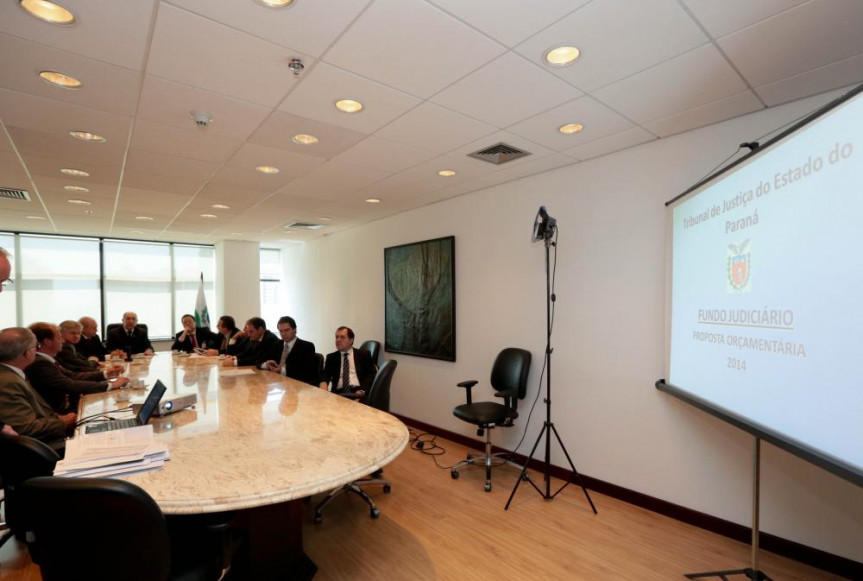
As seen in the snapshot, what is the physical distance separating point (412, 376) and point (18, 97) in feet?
13.8

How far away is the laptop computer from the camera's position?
6.88 ft

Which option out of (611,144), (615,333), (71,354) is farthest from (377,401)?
(71,354)

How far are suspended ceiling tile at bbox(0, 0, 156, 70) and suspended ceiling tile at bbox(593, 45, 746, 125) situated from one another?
2.20m

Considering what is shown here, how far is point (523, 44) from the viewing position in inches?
71.0

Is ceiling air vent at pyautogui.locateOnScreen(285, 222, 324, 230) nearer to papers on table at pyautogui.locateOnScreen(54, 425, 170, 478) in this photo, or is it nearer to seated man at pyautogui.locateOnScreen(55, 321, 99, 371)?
seated man at pyautogui.locateOnScreen(55, 321, 99, 371)

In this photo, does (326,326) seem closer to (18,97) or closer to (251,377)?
(251,377)

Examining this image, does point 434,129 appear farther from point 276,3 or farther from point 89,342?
point 89,342

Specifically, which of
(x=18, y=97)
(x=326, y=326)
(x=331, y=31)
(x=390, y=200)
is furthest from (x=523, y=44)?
(x=326, y=326)

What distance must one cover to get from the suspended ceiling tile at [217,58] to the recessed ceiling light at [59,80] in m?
0.47

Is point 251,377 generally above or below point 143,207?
below

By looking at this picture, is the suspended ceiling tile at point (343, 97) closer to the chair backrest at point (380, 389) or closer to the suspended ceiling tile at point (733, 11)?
the suspended ceiling tile at point (733, 11)

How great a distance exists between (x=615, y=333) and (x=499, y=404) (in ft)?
4.00

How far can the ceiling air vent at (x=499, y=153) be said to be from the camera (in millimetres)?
3114

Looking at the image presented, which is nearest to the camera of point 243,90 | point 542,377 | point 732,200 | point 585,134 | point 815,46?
point 815,46
